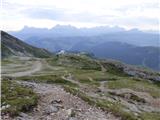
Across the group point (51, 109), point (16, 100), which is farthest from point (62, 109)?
point (16, 100)

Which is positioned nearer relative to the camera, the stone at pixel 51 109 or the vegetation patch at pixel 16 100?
the vegetation patch at pixel 16 100

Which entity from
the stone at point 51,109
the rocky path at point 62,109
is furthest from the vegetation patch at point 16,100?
the stone at point 51,109

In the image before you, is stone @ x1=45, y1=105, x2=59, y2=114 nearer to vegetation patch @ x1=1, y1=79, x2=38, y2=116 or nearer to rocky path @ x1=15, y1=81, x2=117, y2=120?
rocky path @ x1=15, y1=81, x2=117, y2=120

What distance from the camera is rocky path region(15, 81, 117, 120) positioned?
3179cm

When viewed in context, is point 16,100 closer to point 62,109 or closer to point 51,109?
point 51,109

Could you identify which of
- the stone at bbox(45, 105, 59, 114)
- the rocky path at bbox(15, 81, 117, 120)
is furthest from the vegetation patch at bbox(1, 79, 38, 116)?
the stone at bbox(45, 105, 59, 114)

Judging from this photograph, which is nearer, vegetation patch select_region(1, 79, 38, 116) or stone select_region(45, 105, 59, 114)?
vegetation patch select_region(1, 79, 38, 116)

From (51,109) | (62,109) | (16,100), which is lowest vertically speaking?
(62,109)

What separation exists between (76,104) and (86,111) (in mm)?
1699

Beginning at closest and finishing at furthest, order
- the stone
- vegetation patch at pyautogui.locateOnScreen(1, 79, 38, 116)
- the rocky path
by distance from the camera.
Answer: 1. vegetation patch at pyautogui.locateOnScreen(1, 79, 38, 116)
2. the rocky path
3. the stone

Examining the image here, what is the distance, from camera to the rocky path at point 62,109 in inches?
1251

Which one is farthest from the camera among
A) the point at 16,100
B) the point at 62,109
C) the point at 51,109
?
the point at 62,109

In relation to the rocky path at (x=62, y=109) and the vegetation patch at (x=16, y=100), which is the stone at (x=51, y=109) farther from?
the vegetation patch at (x=16, y=100)

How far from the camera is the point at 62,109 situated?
112 feet
